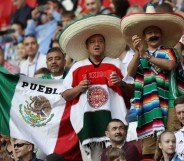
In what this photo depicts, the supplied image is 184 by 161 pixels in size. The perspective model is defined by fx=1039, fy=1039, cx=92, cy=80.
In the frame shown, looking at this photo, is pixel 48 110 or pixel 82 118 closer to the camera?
pixel 82 118

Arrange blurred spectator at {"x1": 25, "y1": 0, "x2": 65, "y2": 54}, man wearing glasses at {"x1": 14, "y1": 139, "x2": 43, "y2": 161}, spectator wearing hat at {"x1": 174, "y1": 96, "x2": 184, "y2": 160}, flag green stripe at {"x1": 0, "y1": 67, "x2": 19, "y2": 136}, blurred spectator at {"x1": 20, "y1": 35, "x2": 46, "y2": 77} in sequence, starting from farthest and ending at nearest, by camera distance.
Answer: blurred spectator at {"x1": 25, "y1": 0, "x2": 65, "y2": 54} < blurred spectator at {"x1": 20, "y1": 35, "x2": 46, "y2": 77} < flag green stripe at {"x1": 0, "y1": 67, "x2": 19, "y2": 136} < man wearing glasses at {"x1": 14, "y1": 139, "x2": 43, "y2": 161} < spectator wearing hat at {"x1": 174, "y1": 96, "x2": 184, "y2": 160}

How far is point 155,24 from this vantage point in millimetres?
13453

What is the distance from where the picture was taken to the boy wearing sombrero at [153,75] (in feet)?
43.3

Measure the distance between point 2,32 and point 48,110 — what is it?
839 centimetres

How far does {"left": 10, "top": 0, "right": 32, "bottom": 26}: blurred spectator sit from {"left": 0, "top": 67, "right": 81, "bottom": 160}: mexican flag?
7209mm

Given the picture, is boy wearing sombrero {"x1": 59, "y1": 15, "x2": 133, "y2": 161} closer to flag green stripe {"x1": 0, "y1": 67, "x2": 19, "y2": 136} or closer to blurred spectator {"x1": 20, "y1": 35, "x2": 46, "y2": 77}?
flag green stripe {"x1": 0, "y1": 67, "x2": 19, "y2": 136}

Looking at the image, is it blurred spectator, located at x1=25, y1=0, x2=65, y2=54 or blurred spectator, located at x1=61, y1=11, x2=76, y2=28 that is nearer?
blurred spectator, located at x1=61, y1=11, x2=76, y2=28

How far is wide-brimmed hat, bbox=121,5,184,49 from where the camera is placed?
13.4 metres

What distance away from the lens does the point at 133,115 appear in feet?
47.0

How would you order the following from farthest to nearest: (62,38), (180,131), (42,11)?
(42,11), (62,38), (180,131)

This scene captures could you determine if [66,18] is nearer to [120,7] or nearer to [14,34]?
[120,7]

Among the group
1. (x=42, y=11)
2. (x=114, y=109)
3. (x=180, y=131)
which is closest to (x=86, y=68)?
(x=114, y=109)

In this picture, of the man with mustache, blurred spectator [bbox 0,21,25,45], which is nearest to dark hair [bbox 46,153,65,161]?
the man with mustache

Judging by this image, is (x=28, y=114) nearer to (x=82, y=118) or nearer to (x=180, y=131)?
(x=82, y=118)
